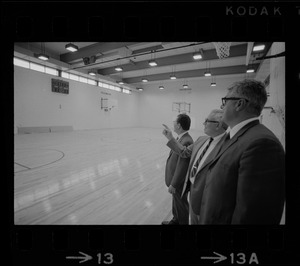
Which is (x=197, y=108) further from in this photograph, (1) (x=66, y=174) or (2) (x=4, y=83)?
(2) (x=4, y=83)

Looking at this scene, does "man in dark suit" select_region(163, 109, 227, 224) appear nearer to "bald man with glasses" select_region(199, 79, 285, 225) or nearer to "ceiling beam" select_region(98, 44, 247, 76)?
"bald man with glasses" select_region(199, 79, 285, 225)

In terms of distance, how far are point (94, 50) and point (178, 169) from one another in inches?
337

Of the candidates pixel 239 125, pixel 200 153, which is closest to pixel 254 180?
pixel 239 125

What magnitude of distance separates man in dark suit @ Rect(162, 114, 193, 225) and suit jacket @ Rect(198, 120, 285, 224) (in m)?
0.89

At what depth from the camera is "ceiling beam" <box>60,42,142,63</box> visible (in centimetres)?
815

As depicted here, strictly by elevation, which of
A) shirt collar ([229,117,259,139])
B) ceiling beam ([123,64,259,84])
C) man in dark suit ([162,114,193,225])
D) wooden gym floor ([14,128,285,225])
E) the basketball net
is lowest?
wooden gym floor ([14,128,285,225])

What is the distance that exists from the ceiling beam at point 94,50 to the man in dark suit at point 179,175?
7.05 metres

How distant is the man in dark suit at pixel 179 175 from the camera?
1.94m

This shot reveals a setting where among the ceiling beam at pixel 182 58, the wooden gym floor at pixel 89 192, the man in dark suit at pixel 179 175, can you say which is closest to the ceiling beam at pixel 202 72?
the ceiling beam at pixel 182 58

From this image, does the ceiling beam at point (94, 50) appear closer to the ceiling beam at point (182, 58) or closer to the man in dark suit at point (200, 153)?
the ceiling beam at point (182, 58)

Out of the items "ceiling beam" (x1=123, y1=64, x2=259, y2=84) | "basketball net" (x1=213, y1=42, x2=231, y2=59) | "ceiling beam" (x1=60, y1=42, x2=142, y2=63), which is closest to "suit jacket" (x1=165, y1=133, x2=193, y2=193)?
"basketball net" (x1=213, y1=42, x2=231, y2=59)

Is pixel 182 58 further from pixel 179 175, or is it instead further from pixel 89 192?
pixel 179 175

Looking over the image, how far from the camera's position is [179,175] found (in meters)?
1.95

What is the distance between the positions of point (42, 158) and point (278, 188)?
601 centimetres
